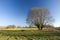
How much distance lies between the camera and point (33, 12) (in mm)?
37250

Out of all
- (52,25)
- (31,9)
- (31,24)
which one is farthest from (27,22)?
(52,25)

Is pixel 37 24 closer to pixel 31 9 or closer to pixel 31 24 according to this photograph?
pixel 31 24

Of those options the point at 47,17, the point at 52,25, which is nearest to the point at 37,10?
the point at 47,17

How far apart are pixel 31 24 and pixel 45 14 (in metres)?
5.35

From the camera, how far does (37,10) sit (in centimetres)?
3766

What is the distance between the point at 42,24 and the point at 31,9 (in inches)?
232

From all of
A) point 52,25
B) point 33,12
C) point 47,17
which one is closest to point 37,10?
point 33,12

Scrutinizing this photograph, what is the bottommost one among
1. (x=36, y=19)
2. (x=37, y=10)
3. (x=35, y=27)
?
(x=35, y=27)

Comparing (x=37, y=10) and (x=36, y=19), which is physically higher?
(x=37, y=10)

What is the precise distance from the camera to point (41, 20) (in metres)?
37.6

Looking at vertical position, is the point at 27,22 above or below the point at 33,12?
below

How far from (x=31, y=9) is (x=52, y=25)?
828cm

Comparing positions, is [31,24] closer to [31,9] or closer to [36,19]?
[36,19]

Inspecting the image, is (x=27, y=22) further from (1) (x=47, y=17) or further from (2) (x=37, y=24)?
(1) (x=47, y=17)
